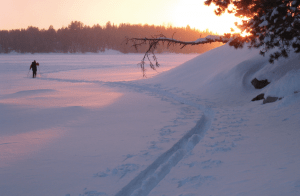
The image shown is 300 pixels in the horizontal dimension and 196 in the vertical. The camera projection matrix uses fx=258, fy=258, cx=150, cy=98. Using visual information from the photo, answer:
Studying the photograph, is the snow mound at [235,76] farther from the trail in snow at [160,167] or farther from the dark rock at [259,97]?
the trail in snow at [160,167]

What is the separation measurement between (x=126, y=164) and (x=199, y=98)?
866cm

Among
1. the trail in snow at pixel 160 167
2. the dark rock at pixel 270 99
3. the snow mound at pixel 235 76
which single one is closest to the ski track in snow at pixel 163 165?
the trail in snow at pixel 160 167

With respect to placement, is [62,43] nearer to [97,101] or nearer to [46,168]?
[97,101]

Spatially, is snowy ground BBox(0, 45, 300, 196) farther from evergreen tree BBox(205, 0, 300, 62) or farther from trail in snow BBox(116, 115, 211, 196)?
evergreen tree BBox(205, 0, 300, 62)

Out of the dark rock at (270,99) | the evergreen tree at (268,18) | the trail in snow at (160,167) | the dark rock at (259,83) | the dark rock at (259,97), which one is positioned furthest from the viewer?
the dark rock at (259,83)

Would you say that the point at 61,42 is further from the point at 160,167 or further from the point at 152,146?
the point at 160,167

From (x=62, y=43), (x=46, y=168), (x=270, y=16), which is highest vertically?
(x=62, y=43)

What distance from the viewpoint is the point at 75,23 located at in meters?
134

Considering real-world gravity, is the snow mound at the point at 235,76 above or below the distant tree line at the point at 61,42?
below

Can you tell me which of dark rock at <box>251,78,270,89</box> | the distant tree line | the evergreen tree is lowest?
dark rock at <box>251,78,270,89</box>

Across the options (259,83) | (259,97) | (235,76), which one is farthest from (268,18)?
(235,76)

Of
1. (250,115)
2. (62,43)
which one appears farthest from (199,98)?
(62,43)

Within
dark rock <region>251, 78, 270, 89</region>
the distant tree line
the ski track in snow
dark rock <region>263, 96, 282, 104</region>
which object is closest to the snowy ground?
the ski track in snow

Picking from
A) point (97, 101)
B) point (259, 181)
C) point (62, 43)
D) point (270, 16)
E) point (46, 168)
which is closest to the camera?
point (259, 181)
